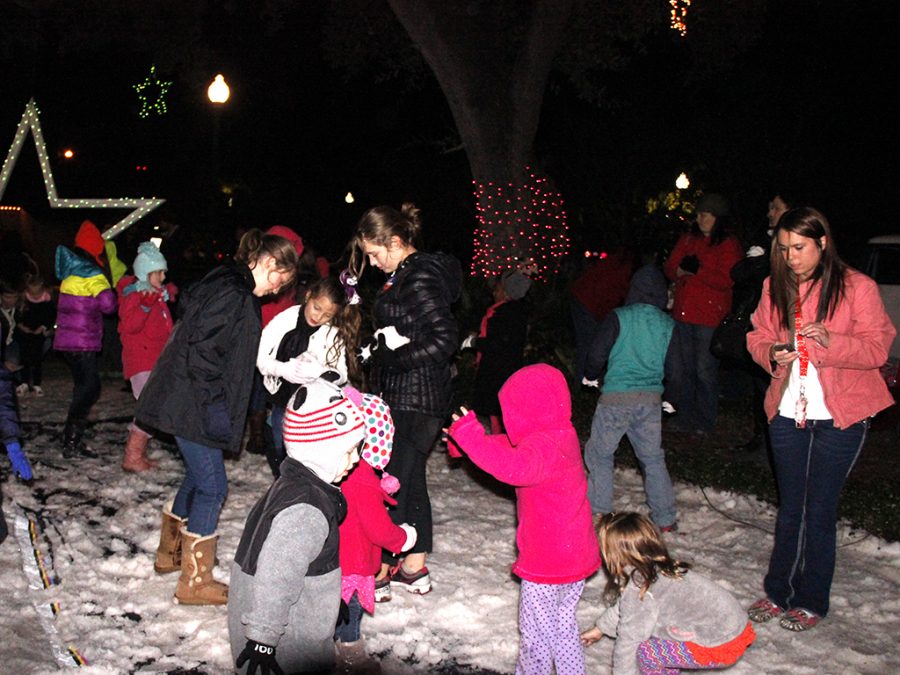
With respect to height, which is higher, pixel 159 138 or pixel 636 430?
pixel 159 138

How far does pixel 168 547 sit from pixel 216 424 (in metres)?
1.09

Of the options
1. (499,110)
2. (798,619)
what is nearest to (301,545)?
(798,619)

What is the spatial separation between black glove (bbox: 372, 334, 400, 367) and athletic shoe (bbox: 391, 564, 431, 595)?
125 centimetres

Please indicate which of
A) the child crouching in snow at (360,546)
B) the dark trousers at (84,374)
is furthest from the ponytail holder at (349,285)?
the dark trousers at (84,374)

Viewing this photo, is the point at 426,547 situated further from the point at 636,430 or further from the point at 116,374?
the point at 116,374

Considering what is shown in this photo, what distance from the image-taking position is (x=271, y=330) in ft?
18.6

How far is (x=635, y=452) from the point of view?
620cm

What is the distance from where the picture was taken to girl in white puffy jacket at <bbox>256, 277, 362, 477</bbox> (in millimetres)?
5273

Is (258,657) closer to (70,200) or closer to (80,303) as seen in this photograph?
(80,303)

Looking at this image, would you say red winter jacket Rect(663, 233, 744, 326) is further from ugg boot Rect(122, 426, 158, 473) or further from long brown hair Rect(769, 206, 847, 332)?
ugg boot Rect(122, 426, 158, 473)

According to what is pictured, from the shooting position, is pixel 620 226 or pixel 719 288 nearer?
pixel 719 288

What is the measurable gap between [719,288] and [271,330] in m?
4.70

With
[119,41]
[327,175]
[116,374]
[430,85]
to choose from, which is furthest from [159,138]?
[116,374]

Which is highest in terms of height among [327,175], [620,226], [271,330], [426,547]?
[327,175]
